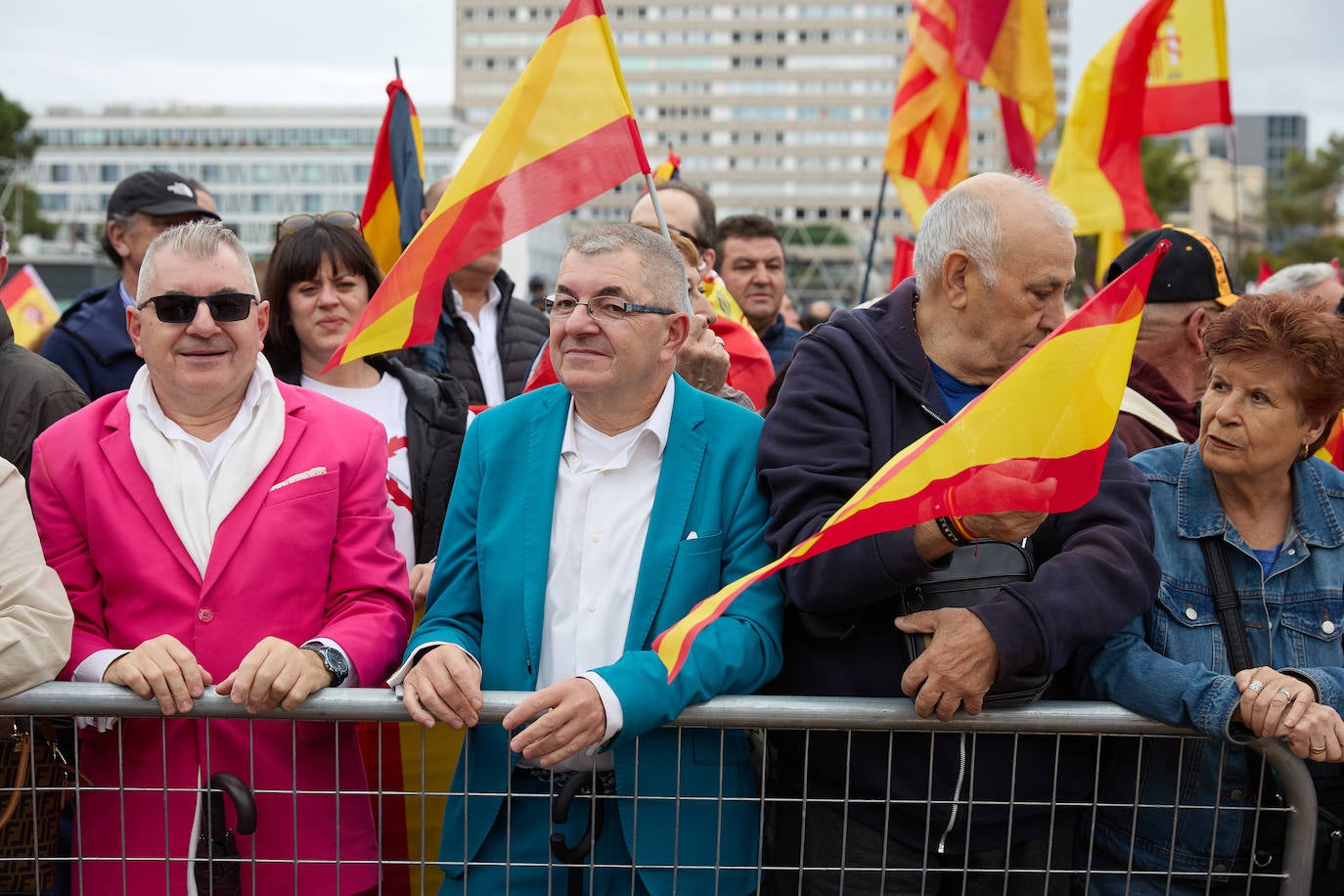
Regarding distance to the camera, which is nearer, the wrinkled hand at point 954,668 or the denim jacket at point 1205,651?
the wrinkled hand at point 954,668

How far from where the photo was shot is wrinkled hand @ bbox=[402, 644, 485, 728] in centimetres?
262

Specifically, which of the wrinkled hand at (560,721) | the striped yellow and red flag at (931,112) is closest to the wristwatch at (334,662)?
the wrinkled hand at (560,721)

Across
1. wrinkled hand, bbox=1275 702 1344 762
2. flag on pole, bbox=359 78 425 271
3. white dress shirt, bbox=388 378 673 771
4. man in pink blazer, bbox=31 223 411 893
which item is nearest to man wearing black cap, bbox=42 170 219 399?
flag on pole, bbox=359 78 425 271

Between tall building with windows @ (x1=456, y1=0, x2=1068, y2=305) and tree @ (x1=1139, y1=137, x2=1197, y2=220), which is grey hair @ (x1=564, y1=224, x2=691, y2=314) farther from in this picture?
tall building with windows @ (x1=456, y1=0, x2=1068, y2=305)

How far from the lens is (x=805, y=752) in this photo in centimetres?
280

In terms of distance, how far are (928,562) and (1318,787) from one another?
120 centimetres

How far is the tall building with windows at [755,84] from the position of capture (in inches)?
4914

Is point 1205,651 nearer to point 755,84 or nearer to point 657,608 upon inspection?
point 657,608

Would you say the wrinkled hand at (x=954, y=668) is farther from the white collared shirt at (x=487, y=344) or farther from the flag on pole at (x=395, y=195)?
the flag on pole at (x=395, y=195)

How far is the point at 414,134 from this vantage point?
5926 millimetres

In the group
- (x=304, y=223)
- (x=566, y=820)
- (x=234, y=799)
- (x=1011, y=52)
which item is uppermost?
(x=1011, y=52)

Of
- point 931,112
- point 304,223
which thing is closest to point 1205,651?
point 304,223

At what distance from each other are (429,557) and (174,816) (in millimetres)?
1275

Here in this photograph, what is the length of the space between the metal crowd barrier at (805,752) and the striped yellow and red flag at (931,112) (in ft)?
17.3
